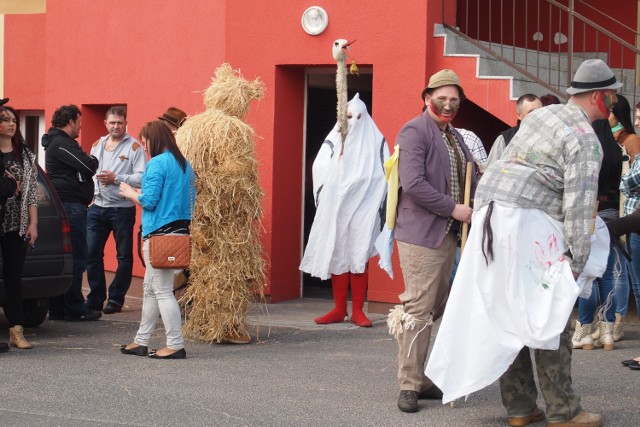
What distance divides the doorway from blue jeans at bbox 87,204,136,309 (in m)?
1.99

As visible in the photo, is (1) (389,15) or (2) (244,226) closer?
(2) (244,226)

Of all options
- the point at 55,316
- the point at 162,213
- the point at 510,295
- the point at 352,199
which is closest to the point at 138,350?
the point at 162,213

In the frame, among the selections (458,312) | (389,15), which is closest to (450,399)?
(458,312)

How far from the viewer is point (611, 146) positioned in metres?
8.54

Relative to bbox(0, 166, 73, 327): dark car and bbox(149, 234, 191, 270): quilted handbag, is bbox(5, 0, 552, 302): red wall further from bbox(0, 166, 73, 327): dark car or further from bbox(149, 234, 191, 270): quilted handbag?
bbox(149, 234, 191, 270): quilted handbag

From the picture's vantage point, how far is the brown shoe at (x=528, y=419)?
6117mm

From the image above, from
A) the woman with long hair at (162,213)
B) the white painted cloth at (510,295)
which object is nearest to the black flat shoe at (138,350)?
Result: the woman with long hair at (162,213)

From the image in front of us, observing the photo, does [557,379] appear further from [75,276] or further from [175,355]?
[75,276]

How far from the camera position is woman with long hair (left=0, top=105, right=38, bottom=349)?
8.31 meters

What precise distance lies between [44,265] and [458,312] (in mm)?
4188

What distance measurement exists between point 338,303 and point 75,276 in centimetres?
245

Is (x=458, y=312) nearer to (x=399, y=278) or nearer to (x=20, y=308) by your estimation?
(x=20, y=308)

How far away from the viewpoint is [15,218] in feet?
27.3

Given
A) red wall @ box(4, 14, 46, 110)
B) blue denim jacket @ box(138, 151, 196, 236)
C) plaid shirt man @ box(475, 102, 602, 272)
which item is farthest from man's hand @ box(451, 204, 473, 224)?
red wall @ box(4, 14, 46, 110)
